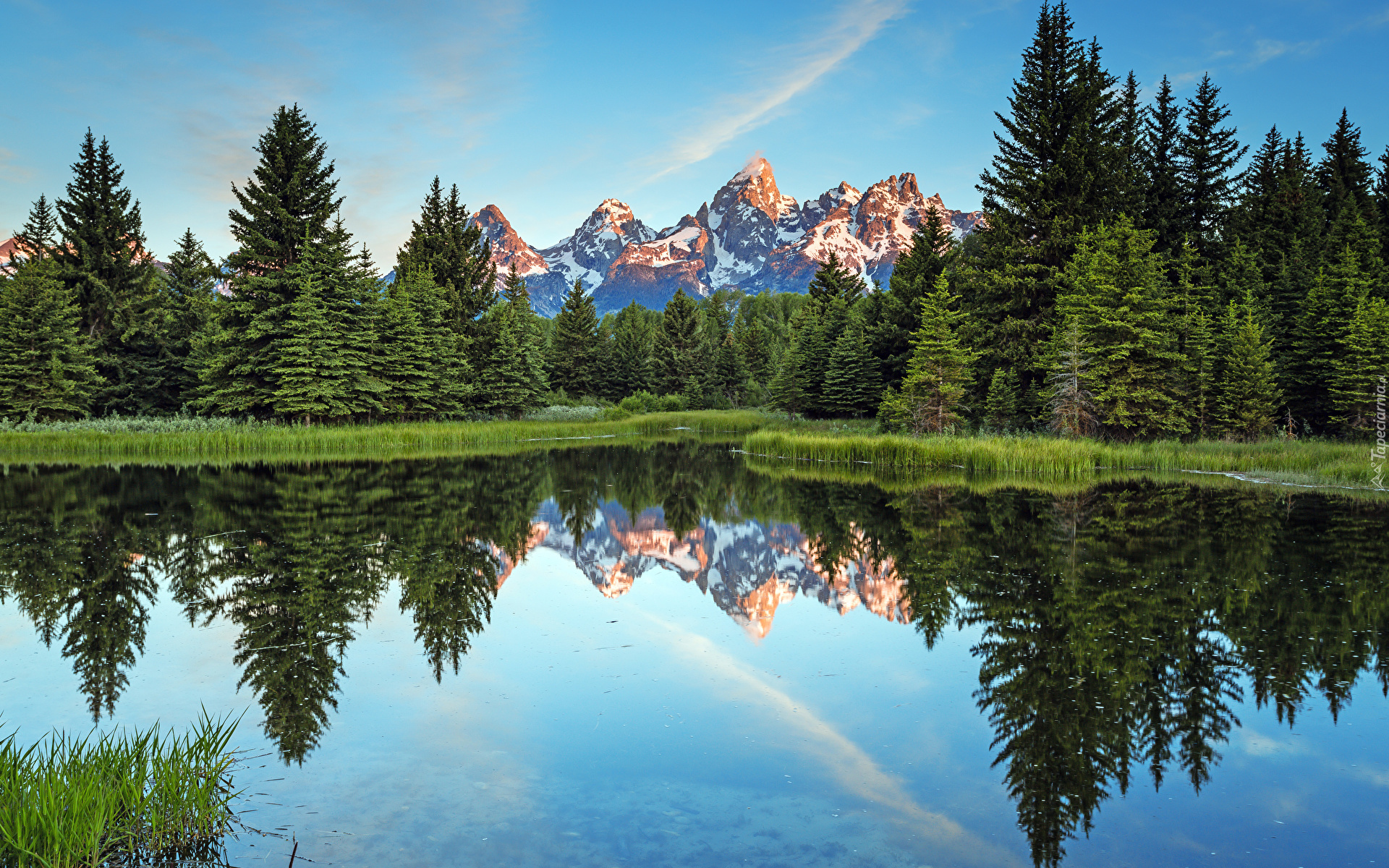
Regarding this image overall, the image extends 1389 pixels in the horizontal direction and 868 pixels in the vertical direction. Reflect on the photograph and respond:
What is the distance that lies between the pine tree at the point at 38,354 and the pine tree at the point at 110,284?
3.20 meters

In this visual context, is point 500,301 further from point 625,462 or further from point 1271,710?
point 1271,710

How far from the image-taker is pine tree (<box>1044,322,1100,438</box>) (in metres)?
26.0

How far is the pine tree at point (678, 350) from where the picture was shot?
248ft

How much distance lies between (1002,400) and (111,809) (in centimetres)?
3202

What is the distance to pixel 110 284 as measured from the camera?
4094cm

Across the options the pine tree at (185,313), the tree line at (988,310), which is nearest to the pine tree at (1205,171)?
the tree line at (988,310)

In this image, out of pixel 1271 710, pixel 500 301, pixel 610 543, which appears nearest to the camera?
pixel 1271 710

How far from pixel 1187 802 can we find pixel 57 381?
A: 44.1 metres

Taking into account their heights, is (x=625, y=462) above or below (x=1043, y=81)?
below

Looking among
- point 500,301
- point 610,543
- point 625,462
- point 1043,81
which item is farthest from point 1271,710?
point 500,301

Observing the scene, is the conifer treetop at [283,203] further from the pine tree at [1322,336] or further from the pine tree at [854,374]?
the pine tree at [1322,336]

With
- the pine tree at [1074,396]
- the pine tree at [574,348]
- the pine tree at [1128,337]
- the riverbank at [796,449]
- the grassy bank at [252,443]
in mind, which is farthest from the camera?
the pine tree at [574,348]

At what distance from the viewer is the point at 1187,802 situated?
441cm

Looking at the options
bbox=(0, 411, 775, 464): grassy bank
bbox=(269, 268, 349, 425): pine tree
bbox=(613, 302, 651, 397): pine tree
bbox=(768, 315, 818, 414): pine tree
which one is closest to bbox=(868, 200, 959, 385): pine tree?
bbox=(768, 315, 818, 414): pine tree
